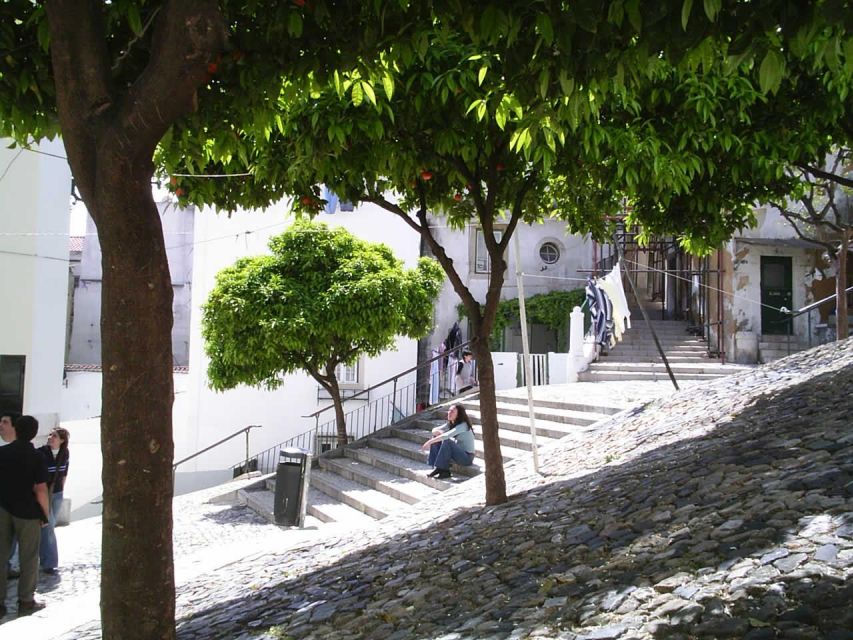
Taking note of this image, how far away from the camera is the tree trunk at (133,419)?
420cm

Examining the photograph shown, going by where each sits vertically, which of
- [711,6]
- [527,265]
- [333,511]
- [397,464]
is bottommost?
[333,511]

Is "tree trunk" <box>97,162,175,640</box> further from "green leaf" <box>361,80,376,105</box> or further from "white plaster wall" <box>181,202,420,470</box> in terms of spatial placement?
"white plaster wall" <box>181,202,420,470</box>

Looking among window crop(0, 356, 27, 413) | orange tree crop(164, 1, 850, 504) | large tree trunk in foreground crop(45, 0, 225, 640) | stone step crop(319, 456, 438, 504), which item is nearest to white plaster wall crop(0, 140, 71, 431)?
window crop(0, 356, 27, 413)

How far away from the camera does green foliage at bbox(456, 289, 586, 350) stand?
25047 mm

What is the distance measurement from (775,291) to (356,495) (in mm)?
13530

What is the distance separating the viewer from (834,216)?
19.4 m

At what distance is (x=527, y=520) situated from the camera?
21.3ft

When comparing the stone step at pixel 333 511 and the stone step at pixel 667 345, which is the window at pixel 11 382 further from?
the stone step at pixel 667 345

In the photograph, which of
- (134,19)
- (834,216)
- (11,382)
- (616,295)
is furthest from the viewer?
(834,216)

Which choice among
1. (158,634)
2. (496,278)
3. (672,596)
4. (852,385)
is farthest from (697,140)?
(158,634)

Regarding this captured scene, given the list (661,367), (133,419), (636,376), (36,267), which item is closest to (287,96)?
(133,419)

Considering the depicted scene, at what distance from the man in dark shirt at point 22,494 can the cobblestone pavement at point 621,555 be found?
1404mm

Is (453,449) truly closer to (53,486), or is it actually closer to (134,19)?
(53,486)

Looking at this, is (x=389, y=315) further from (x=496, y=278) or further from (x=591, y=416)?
(x=496, y=278)
